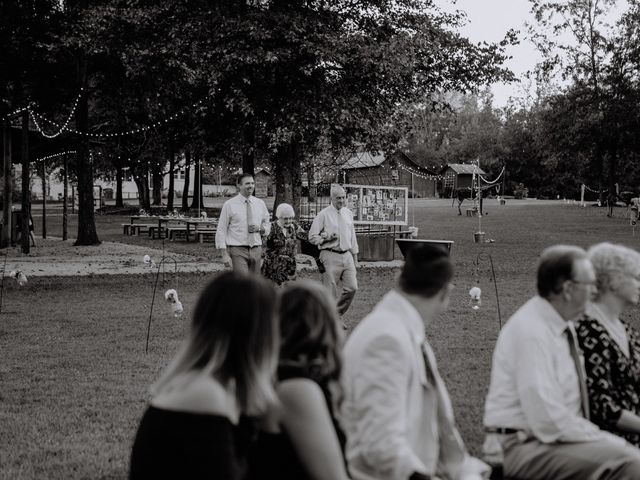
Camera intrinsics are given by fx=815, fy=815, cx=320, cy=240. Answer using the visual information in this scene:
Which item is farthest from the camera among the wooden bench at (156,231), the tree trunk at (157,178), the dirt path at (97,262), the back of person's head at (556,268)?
the tree trunk at (157,178)

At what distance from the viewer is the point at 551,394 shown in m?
3.94

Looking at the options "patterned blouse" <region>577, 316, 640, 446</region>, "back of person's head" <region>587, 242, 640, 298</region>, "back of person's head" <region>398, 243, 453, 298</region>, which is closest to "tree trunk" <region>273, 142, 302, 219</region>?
"back of person's head" <region>587, 242, 640, 298</region>

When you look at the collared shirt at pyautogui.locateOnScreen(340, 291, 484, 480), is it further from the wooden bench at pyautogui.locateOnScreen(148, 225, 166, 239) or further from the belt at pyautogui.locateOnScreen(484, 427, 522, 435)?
the wooden bench at pyautogui.locateOnScreen(148, 225, 166, 239)

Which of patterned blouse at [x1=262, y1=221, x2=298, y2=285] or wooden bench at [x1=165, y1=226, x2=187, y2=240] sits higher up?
patterned blouse at [x1=262, y1=221, x2=298, y2=285]

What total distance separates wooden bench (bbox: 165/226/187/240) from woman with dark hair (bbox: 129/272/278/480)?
28773mm

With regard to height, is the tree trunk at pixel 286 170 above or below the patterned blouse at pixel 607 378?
above

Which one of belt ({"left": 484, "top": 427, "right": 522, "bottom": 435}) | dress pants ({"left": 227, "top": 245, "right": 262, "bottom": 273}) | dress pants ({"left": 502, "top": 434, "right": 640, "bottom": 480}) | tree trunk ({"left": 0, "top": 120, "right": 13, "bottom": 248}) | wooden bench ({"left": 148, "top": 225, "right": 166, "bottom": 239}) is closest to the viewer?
dress pants ({"left": 502, "top": 434, "right": 640, "bottom": 480})

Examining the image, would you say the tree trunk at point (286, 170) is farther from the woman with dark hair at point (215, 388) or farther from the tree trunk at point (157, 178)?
the tree trunk at point (157, 178)

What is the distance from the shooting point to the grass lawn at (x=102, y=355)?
6.16 metres

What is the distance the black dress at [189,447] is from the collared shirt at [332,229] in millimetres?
8985

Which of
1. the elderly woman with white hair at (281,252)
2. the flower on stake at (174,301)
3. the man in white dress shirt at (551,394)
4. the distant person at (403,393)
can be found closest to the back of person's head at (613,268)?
the man in white dress shirt at (551,394)

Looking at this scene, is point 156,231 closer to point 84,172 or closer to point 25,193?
point 84,172

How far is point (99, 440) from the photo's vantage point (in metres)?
6.29

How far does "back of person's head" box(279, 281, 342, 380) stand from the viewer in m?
3.09
